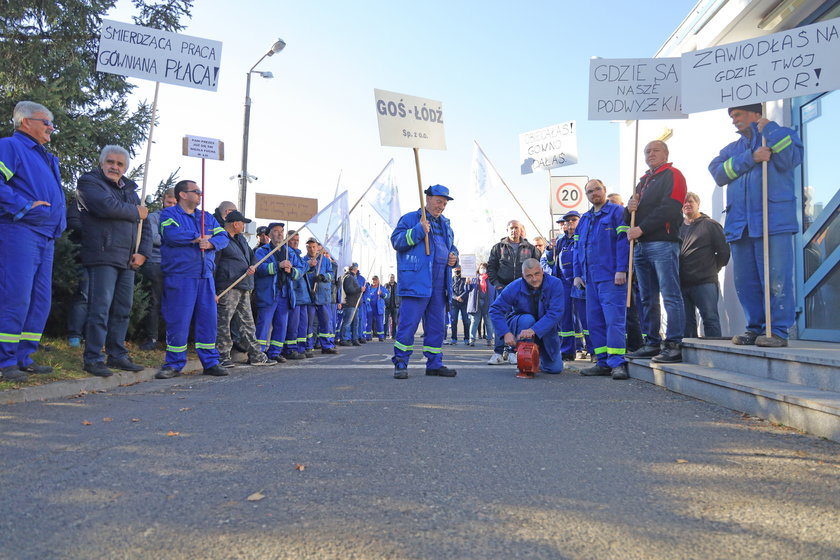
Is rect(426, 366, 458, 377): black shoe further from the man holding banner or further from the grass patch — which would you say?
the grass patch

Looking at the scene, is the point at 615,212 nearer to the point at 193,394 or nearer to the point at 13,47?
the point at 193,394

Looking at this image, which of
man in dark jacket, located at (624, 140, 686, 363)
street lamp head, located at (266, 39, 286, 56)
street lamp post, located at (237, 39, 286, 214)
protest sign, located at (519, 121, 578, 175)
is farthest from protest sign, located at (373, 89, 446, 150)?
street lamp head, located at (266, 39, 286, 56)

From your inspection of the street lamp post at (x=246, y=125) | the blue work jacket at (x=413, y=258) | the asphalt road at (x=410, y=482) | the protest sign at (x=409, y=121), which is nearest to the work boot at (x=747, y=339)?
the asphalt road at (x=410, y=482)

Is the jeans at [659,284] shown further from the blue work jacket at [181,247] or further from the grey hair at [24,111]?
the grey hair at [24,111]

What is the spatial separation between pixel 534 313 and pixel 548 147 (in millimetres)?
5781

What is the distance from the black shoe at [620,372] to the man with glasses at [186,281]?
421cm

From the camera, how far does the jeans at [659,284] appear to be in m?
6.32

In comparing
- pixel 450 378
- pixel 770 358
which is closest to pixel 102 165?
pixel 450 378

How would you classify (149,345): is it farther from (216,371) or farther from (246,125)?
(246,125)

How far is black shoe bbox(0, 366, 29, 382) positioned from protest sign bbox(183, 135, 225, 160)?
3.88 meters

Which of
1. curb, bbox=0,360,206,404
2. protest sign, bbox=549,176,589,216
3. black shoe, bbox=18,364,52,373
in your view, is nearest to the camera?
curb, bbox=0,360,206,404

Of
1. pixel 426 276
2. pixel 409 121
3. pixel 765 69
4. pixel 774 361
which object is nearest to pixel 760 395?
pixel 774 361

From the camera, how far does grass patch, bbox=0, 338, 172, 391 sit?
5195 millimetres

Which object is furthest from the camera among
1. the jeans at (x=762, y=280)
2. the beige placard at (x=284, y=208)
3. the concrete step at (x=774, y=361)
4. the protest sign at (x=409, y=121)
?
the beige placard at (x=284, y=208)
